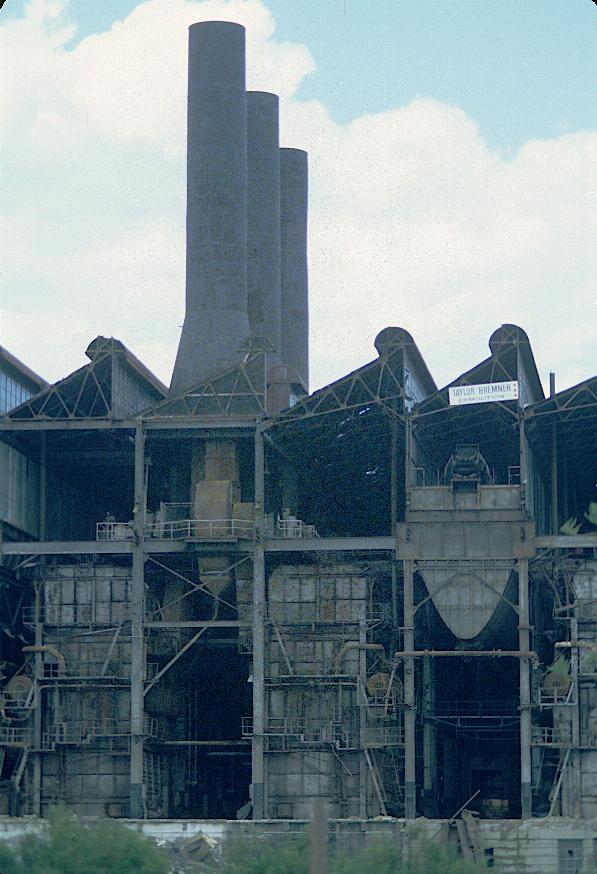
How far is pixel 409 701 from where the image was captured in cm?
6675

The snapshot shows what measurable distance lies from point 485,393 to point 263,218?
29614 millimetres

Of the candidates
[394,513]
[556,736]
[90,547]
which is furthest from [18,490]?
[556,736]

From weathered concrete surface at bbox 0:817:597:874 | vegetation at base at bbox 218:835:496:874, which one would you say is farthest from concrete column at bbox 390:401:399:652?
vegetation at base at bbox 218:835:496:874

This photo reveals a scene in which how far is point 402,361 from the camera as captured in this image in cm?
6950

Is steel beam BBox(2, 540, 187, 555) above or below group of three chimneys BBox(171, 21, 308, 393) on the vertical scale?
below

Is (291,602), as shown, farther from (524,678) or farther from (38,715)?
(38,715)

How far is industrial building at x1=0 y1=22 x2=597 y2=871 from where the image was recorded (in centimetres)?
6744

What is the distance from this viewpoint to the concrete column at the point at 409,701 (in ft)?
216

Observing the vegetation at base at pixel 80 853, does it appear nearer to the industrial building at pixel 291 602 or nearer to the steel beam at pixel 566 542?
the industrial building at pixel 291 602

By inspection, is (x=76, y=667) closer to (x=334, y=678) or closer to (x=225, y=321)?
(x=334, y=678)

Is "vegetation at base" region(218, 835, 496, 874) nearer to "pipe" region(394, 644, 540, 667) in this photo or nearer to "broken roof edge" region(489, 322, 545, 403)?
"pipe" region(394, 644, 540, 667)

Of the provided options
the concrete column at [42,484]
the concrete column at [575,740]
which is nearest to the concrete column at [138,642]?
the concrete column at [42,484]

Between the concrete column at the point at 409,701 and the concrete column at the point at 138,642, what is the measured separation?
34.8 ft

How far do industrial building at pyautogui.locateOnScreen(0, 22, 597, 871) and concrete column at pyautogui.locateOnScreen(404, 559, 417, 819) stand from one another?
12cm
